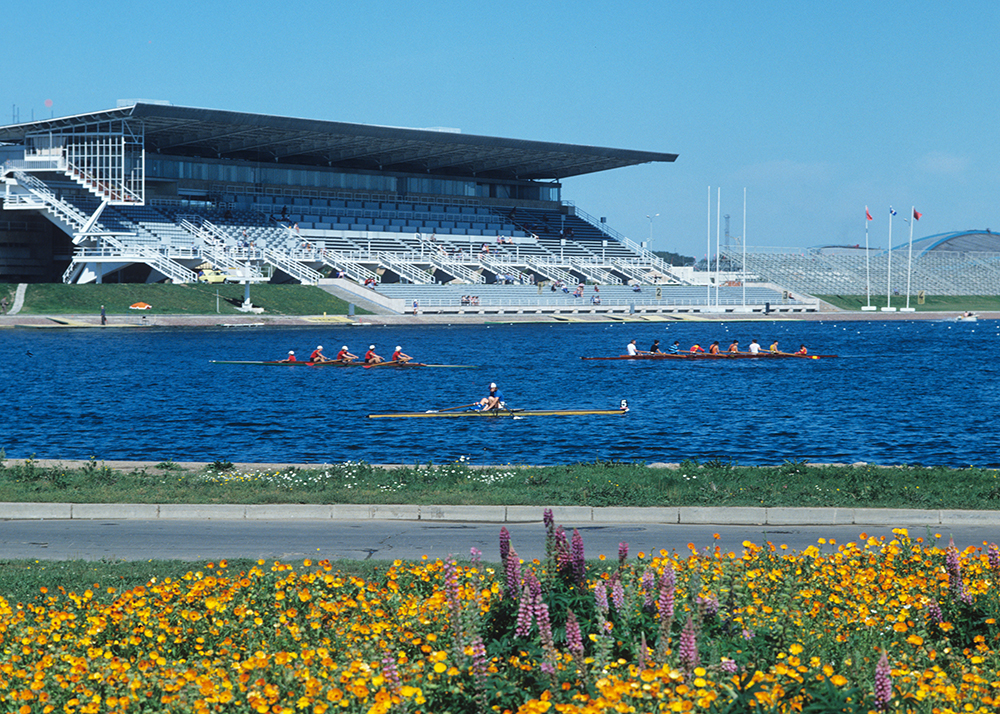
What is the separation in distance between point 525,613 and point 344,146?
107 meters

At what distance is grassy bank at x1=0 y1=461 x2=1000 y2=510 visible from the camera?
1847 cm

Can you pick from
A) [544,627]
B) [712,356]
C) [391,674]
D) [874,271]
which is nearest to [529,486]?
[544,627]

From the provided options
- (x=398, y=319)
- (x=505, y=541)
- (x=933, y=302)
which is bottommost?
(x=505, y=541)

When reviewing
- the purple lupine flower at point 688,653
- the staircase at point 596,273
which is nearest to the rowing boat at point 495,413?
the purple lupine flower at point 688,653

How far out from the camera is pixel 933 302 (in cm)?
13438

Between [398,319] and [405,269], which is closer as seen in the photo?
[398,319]

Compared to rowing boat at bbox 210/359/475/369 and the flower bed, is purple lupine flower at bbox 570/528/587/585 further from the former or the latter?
rowing boat at bbox 210/359/475/369

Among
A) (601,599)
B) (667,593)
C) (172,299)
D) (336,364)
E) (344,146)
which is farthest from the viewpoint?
(344,146)

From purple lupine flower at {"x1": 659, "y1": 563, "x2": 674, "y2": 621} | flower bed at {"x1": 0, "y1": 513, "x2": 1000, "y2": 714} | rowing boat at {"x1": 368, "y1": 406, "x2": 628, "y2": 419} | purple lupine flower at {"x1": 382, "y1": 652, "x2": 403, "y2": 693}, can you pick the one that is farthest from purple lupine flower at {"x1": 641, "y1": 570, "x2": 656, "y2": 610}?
rowing boat at {"x1": 368, "y1": 406, "x2": 628, "y2": 419}

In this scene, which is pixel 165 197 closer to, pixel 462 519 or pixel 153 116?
pixel 153 116

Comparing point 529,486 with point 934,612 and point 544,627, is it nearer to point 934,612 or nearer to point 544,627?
point 934,612

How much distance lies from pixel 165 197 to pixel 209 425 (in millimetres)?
74981

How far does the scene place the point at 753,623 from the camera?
350 inches

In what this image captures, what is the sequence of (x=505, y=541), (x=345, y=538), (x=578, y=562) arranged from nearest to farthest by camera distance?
(x=505, y=541) → (x=578, y=562) → (x=345, y=538)
